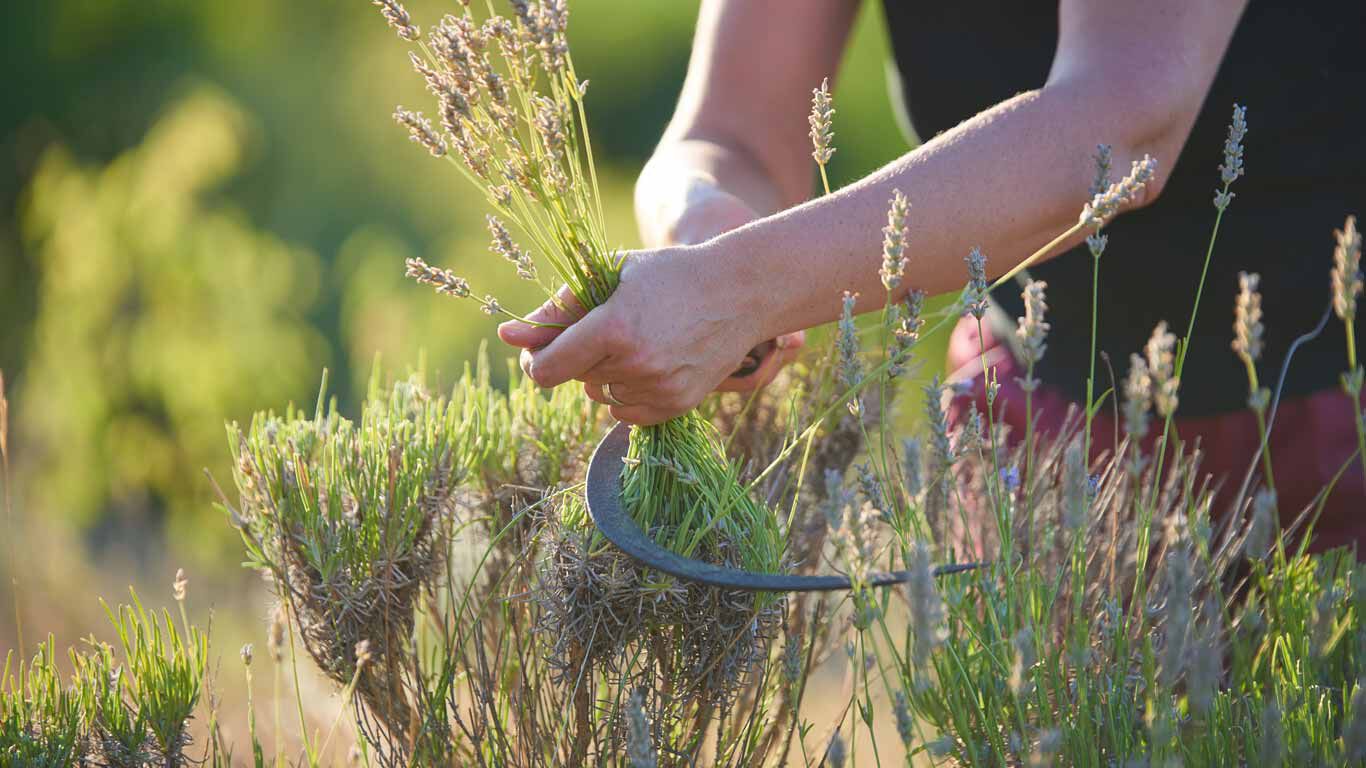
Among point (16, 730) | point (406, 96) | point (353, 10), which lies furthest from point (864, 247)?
point (353, 10)

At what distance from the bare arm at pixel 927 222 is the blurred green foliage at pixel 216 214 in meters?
2.16

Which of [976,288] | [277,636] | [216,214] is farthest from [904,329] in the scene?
[216,214]

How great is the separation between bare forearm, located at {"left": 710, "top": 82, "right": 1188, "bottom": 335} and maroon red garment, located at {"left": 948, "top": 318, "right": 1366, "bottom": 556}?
51cm

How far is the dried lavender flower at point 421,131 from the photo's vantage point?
89 centimetres

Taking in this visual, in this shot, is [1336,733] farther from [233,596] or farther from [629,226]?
[629,226]

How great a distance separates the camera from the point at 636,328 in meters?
0.94

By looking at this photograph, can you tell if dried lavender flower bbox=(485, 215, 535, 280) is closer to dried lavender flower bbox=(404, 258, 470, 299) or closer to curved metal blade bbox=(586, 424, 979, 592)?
dried lavender flower bbox=(404, 258, 470, 299)

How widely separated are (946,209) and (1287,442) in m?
0.96

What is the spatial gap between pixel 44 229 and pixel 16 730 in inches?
129

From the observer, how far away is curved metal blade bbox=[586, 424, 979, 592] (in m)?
0.84

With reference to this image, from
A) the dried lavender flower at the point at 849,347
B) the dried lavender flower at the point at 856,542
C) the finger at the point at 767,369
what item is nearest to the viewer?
the dried lavender flower at the point at 856,542

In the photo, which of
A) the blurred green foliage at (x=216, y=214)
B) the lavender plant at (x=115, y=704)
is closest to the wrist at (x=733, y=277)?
the lavender plant at (x=115, y=704)

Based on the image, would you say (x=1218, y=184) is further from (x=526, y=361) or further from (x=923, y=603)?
(x=923, y=603)

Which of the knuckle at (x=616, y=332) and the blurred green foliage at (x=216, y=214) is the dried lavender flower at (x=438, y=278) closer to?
the knuckle at (x=616, y=332)
